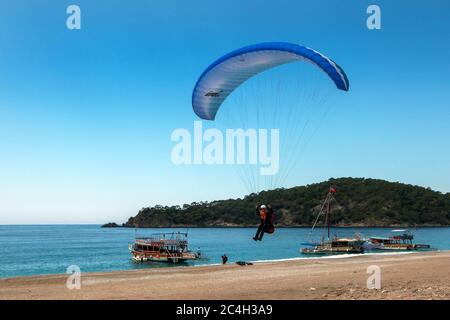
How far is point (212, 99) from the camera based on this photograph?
2083 centimetres

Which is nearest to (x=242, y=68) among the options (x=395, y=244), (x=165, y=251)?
(x=165, y=251)

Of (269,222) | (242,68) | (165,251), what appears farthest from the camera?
(165,251)

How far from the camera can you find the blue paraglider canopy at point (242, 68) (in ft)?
56.1

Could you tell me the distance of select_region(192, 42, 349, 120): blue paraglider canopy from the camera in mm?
17094

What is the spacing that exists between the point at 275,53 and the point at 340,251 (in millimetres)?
43974

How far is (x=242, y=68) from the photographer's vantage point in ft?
63.2

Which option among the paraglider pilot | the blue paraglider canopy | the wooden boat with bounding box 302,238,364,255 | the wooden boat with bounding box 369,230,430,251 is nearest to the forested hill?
the wooden boat with bounding box 369,230,430,251

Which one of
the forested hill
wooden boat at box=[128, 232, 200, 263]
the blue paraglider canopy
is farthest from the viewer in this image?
the forested hill

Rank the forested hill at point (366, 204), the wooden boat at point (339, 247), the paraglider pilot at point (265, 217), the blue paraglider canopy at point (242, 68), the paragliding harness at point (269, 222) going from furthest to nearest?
1. the forested hill at point (366, 204)
2. the wooden boat at point (339, 247)
3. the blue paraglider canopy at point (242, 68)
4. the paraglider pilot at point (265, 217)
5. the paragliding harness at point (269, 222)

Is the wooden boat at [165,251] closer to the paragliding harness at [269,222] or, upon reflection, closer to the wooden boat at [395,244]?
the wooden boat at [395,244]

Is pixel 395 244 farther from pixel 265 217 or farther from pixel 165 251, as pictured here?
pixel 265 217

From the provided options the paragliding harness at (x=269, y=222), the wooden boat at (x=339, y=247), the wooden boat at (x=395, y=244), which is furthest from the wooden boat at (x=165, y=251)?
the paragliding harness at (x=269, y=222)

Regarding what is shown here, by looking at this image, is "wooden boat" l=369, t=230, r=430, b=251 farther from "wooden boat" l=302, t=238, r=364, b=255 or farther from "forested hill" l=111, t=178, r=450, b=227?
"forested hill" l=111, t=178, r=450, b=227
